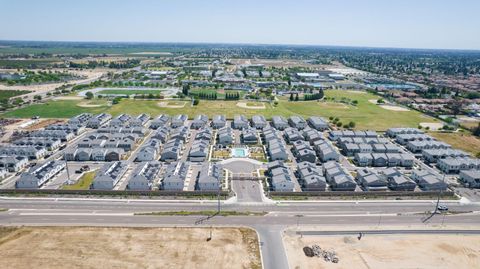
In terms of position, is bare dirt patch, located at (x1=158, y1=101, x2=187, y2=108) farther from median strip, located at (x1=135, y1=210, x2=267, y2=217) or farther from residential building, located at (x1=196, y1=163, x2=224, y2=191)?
median strip, located at (x1=135, y1=210, x2=267, y2=217)

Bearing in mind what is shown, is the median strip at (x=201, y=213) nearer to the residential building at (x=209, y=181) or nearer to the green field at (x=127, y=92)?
the residential building at (x=209, y=181)

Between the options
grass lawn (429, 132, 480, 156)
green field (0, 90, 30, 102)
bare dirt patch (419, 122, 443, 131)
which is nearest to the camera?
grass lawn (429, 132, 480, 156)

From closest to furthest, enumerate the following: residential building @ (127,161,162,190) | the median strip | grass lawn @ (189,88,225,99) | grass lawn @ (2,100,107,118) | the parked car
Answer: the median strip → the parked car → residential building @ (127,161,162,190) → grass lawn @ (2,100,107,118) → grass lawn @ (189,88,225,99)

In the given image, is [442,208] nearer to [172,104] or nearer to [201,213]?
[201,213]

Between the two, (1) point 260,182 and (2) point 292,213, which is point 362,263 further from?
(1) point 260,182

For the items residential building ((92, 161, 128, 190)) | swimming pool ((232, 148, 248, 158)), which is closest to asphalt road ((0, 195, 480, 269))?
residential building ((92, 161, 128, 190))

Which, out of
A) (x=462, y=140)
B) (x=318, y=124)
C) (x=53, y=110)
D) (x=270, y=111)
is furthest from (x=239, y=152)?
(x=53, y=110)

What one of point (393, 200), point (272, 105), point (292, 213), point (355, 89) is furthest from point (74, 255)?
point (355, 89)
